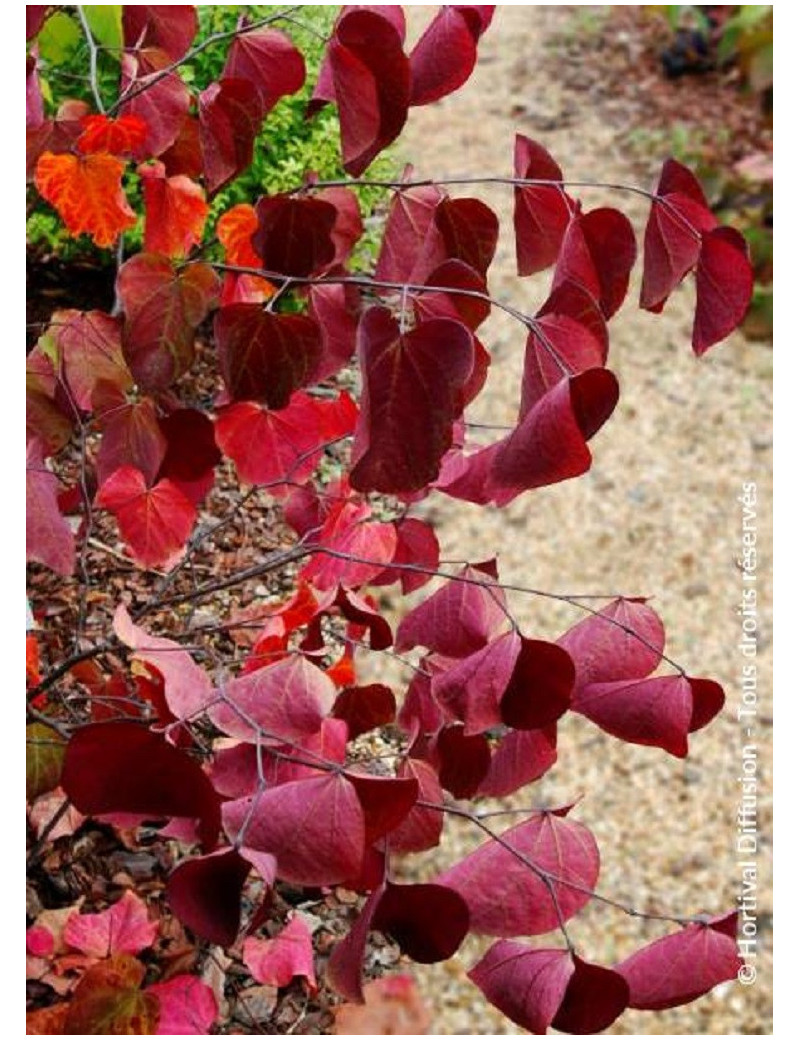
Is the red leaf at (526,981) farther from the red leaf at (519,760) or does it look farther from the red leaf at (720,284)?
the red leaf at (720,284)

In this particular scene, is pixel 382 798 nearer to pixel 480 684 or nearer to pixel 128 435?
pixel 480 684

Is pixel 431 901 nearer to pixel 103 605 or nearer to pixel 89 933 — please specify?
pixel 89 933

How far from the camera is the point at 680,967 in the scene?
44.9 inches

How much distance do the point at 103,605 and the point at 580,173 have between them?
7.61 ft

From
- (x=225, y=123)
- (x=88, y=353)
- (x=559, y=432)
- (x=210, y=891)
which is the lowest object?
(x=210, y=891)

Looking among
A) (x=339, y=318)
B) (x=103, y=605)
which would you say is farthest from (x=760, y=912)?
(x=339, y=318)

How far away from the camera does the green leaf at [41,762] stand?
52.6 inches

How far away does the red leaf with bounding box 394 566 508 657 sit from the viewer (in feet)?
4.06

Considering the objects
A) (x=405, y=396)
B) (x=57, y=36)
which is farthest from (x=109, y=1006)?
(x=57, y=36)

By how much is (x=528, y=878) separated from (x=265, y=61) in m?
0.78

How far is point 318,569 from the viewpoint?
55.6 inches

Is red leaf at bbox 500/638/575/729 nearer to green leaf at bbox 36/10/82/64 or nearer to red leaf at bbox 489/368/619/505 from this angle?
red leaf at bbox 489/368/619/505

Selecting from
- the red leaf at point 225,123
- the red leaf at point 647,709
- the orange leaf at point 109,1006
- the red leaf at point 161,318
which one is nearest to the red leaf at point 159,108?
the red leaf at point 225,123

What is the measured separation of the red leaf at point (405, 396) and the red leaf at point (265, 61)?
45cm
